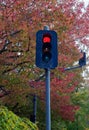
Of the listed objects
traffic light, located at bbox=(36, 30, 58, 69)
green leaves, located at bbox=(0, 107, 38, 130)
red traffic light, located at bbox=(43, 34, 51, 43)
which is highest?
red traffic light, located at bbox=(43, 34, 51, 43)

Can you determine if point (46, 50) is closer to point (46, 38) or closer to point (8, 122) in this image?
point (46, 38)

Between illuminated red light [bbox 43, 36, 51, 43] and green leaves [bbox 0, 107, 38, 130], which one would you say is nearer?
illuminated red light [bbox 43, 36, 51, 43]

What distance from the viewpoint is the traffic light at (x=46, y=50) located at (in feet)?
22.5

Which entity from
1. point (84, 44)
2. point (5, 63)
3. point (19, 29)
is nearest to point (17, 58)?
point (5, 63)

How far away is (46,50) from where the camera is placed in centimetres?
696

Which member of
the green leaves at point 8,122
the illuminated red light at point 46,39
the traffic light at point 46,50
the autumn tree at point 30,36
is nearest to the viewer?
the traffic light at point 46,50

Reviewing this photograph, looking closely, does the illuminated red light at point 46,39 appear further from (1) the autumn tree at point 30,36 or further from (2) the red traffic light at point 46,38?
(1) the autumn tree at point 30,36

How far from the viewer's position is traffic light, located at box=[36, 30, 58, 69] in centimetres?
687

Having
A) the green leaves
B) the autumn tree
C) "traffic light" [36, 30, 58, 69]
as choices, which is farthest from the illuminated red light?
the autumn tree

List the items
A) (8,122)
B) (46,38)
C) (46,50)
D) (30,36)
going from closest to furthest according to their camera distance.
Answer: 1. (46,50)
2. (46,38)
3. (8,122)
4. (30,36)

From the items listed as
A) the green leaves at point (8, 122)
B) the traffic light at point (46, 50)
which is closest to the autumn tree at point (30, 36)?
the green leaves at point (8, 122)

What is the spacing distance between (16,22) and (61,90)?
201 inches

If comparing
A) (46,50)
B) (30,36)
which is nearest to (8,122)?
(46,50)

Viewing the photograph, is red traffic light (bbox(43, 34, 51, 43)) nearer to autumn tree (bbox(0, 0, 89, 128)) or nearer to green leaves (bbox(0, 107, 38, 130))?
green leaves (bbox(0, 107, 38, 130))
